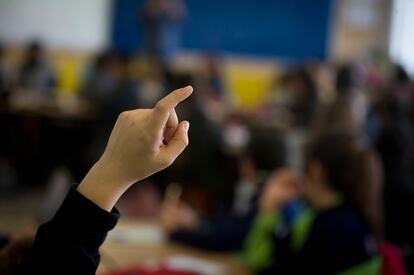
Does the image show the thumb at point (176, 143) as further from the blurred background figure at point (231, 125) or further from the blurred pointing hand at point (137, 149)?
the blurred background figure at point (231, 125)

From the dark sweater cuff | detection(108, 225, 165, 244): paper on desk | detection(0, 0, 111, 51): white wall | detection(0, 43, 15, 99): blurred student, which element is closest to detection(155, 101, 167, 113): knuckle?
the dark sweater cuff

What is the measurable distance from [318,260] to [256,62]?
6.20m

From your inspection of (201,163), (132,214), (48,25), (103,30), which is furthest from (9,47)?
(132,214)

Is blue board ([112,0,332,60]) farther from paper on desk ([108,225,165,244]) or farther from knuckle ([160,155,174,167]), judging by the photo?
knuckle ([160,155,174,167])

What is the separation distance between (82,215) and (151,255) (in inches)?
41.6

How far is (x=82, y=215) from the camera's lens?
1.96 feet

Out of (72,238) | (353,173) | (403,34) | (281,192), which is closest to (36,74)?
(403,34)

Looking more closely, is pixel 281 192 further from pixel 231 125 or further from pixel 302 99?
pixel 302 99

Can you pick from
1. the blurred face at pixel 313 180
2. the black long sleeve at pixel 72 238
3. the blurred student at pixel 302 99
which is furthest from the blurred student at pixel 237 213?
the blurred student at pixel 302 99

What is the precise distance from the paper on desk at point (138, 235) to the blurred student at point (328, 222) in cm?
31

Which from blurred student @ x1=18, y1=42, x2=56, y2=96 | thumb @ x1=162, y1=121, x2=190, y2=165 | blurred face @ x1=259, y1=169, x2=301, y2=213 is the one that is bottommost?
blurred student @ x1=18, y1=42, x2=56, y2=96

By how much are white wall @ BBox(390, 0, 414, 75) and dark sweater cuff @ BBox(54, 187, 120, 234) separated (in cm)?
431

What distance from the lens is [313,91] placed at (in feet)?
14.7

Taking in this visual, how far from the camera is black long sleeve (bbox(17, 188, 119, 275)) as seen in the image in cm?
60
